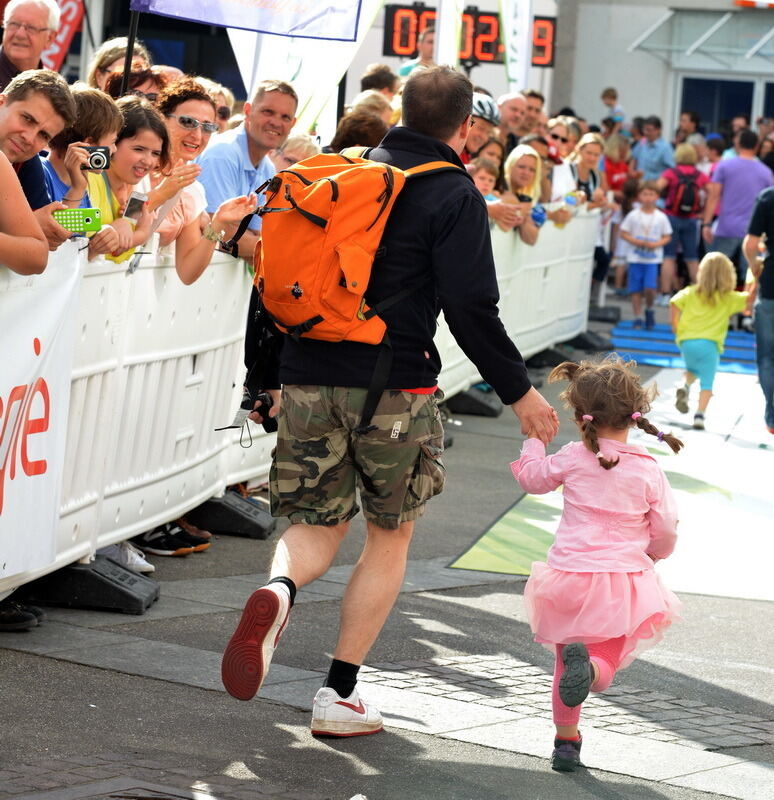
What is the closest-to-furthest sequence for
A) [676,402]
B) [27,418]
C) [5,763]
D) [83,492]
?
[5,763] → [27,418] → [83,492] → [676,402]

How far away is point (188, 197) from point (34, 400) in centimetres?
173

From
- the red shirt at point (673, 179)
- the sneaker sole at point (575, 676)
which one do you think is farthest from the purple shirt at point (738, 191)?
the sneaker sole at point (575, 676)

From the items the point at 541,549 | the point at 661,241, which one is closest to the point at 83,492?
the point at 541,549

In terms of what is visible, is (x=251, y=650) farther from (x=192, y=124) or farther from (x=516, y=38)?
(x=516, y=38)

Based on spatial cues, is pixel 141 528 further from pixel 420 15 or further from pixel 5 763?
pixel 420 15

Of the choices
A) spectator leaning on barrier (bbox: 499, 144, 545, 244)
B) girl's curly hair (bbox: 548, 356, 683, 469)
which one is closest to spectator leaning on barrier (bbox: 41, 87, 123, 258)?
girl's curly hair (bbox: 548, 356, 683, 469)

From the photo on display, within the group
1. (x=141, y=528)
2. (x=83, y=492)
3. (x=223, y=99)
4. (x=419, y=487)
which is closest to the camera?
(x=419, y=487)

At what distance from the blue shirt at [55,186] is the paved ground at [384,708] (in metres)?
1.54

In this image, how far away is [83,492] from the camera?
6.03 meters

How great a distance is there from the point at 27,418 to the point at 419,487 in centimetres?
134

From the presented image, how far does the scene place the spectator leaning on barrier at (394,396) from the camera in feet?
15.7

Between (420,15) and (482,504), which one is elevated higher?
(420,15)

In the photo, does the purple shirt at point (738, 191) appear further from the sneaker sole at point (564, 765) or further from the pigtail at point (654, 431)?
the sneaker sole at point (564, 765)

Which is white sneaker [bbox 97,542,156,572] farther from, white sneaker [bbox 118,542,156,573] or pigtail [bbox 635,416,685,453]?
pigtail [bbox 635,416,685,453]
